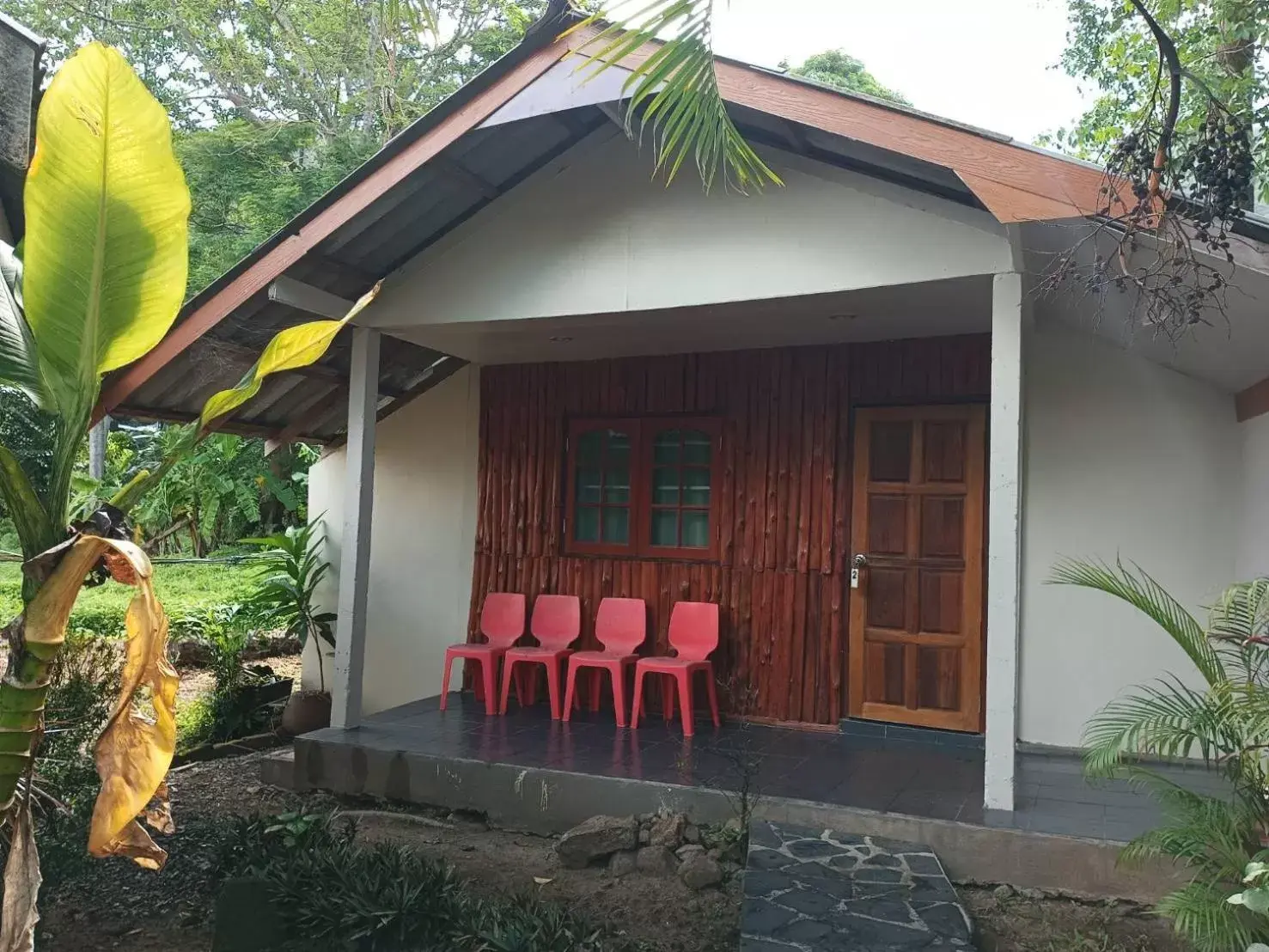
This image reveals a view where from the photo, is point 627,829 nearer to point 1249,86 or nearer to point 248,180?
point 1249,86

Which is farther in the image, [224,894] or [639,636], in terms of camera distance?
[639,636]

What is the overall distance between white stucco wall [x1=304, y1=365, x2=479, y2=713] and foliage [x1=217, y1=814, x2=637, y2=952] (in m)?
3.45

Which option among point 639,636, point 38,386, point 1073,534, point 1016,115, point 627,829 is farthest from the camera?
point 1016,115

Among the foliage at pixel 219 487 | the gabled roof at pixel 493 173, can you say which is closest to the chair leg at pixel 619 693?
the gabled roof at pixel 493 173

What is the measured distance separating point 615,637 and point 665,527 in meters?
0.85

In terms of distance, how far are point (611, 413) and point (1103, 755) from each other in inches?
164

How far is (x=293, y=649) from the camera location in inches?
424

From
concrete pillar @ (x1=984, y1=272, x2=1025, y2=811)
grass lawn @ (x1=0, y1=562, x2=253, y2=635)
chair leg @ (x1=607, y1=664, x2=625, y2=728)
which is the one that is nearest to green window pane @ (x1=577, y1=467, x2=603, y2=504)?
chair leg @ (x1=607, y1=664, x2=625, y2=728)

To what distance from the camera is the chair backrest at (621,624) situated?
626cm

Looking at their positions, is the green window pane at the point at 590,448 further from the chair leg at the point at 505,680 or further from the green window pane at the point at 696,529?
the chair leg at the point at 505,680

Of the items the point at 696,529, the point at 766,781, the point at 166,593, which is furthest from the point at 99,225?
the point at 166,593

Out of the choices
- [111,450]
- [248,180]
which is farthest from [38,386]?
[111,450]

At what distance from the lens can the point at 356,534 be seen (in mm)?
5516

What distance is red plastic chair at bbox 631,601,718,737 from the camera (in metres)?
5.66
